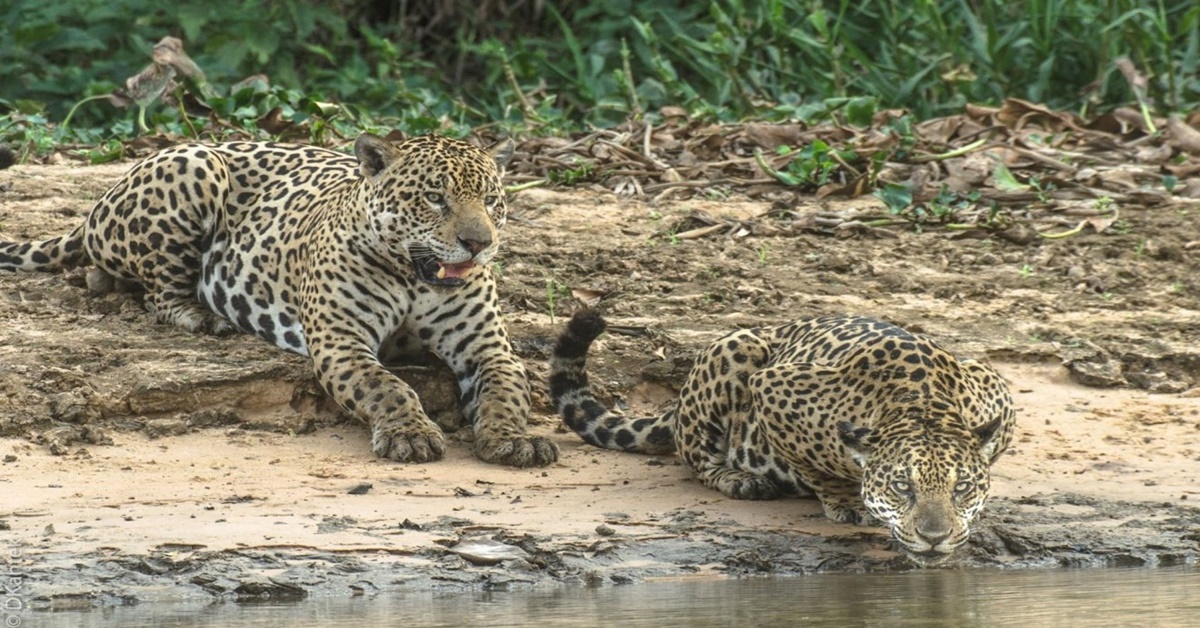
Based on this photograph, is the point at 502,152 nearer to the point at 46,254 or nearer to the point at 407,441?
the point at 407,441

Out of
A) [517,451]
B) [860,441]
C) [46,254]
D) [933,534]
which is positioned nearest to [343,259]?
[517,451]

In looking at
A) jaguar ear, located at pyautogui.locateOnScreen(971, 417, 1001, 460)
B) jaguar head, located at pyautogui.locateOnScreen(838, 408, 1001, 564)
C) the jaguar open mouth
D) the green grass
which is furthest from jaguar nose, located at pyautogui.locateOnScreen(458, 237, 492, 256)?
the green grass

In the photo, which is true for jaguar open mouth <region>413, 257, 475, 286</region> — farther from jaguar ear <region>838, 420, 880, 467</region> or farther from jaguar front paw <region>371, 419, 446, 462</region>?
jaguar ear <region>838, 420, 880, 467</region>

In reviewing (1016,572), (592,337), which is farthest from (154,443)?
(1016,572)

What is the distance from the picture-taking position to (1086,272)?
10.9m

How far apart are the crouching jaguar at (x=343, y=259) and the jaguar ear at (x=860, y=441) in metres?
1.67

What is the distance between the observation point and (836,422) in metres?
7.65

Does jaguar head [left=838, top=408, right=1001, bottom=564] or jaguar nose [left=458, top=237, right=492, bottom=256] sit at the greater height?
jaguar nose [left=458, top=237, right=492, bottom=256]

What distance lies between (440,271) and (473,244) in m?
0.32

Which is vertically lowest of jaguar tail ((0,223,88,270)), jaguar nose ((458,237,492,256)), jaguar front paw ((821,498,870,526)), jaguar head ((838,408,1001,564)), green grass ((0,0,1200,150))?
jaguar front paw ((821,498,870,526))

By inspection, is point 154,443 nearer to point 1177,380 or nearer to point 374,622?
point 374,622

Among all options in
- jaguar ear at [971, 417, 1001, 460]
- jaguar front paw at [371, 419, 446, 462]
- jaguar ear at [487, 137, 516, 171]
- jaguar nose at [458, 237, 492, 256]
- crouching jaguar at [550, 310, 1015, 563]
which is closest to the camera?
crouching jaguar at [550, 310, 1015, 563]

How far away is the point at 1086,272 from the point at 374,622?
570cm

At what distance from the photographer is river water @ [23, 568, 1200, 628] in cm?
638
